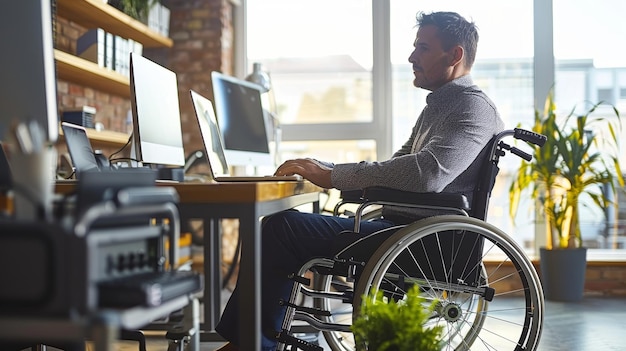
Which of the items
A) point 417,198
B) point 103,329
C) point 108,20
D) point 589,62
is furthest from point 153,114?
point 589,62

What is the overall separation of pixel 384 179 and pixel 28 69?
3.60 feet

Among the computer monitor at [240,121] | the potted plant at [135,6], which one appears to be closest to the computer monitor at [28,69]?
the computer monitor at [240,121]

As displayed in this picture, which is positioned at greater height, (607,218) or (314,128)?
(314,128)

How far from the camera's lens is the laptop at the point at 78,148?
86.3 inches

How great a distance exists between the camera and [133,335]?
2.18 meters

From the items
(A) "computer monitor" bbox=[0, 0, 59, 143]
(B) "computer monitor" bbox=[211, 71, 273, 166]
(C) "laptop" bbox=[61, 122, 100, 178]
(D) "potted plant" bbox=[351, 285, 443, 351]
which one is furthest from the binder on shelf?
(D) "potted plant" bbox=[351, 285, 443, 351]

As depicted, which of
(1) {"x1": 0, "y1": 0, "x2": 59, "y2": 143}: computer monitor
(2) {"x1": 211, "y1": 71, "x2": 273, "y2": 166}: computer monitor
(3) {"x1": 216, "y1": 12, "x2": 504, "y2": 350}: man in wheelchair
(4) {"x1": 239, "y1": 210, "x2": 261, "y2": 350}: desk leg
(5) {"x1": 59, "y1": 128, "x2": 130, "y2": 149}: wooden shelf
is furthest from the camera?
(5) {"x1": 59, "y1": 128, "x2": 130, "y2": 149}: wooden shelf

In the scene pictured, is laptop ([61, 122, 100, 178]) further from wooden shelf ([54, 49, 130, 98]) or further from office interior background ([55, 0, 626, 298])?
office interior background ([55, 0, 626, 298])

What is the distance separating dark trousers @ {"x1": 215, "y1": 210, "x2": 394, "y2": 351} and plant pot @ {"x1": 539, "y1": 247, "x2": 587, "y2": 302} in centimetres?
245

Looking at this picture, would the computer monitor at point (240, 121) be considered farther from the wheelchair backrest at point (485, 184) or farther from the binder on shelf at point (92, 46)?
the binder on shelf at point (92, 46)

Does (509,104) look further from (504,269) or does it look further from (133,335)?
(133,335)

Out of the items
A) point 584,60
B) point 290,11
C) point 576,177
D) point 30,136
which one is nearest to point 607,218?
point 576,177

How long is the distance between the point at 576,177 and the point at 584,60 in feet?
3.52

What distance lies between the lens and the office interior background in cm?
506
